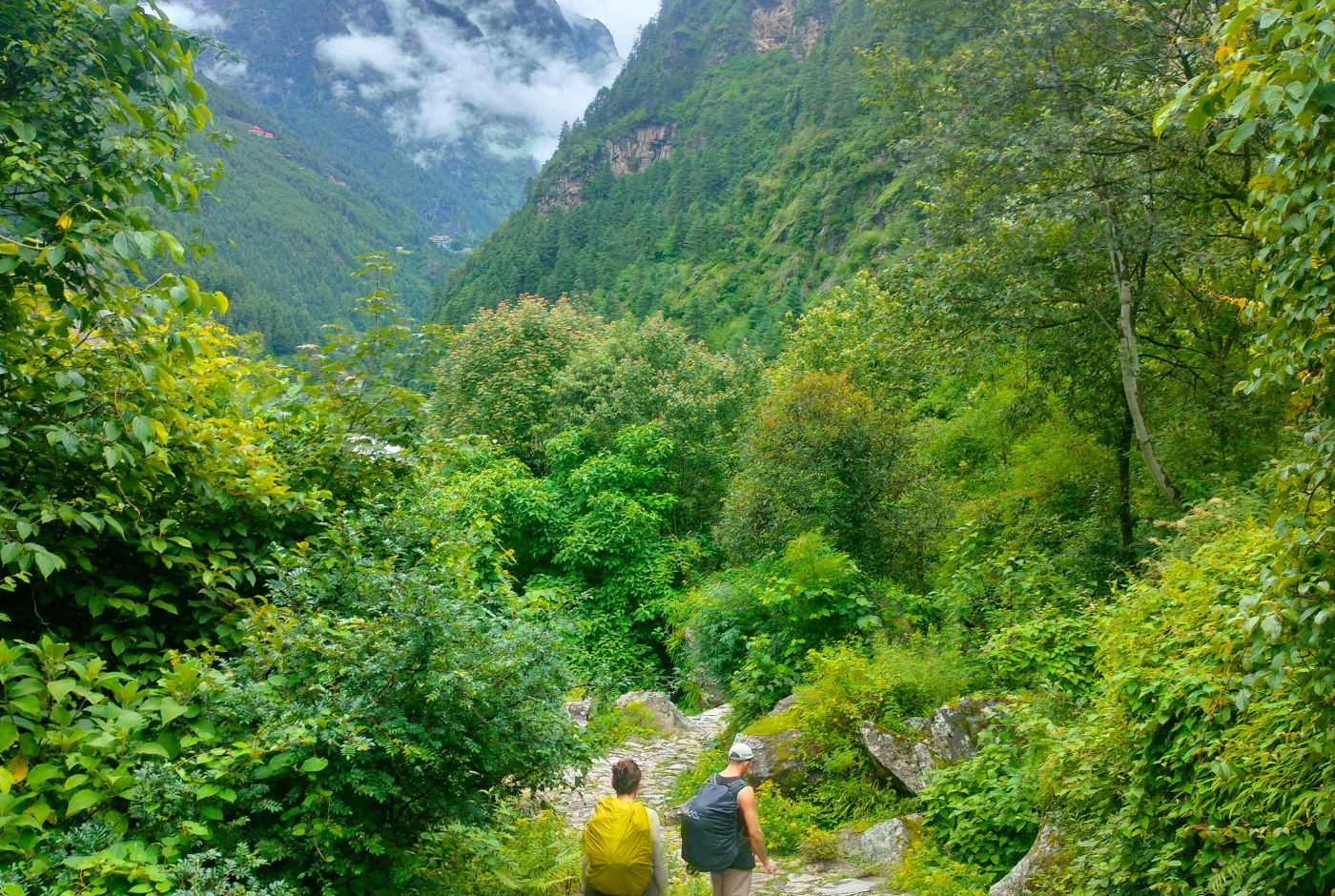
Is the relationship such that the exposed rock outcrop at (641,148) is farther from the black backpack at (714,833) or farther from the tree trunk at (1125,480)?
the black backpack at (714,833)

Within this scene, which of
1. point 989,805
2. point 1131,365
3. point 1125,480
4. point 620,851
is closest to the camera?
point 620,851

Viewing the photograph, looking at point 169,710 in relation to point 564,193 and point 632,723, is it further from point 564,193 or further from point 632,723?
point 564,193

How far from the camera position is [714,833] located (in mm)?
5750

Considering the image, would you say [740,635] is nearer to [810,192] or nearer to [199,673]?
[199,673]

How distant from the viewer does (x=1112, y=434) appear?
13.3 metres

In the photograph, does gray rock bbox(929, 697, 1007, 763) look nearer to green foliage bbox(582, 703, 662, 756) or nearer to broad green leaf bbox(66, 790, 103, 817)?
green foliage bbox(582, 703, 662, 756)

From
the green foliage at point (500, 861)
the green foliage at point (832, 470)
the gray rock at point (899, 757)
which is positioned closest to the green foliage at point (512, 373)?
the green foliage at point (832, 470)

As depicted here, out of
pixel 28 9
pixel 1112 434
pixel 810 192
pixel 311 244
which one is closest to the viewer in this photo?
pixel 28 9

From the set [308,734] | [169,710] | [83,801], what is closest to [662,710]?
[308,734]

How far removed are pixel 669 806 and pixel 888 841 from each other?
318cm

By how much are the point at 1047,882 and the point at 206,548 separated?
20.8 feet

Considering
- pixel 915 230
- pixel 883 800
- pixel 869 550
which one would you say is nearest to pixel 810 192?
pixel 915 230

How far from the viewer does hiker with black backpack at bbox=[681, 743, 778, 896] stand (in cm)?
574

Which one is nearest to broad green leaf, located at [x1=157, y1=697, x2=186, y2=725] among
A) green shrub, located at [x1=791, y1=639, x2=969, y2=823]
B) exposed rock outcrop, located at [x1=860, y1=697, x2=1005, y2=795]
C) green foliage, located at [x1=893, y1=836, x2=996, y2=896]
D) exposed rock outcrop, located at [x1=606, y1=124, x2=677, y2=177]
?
green foliage, located at [x1=893, y1=836, x2=996, y2=896]
